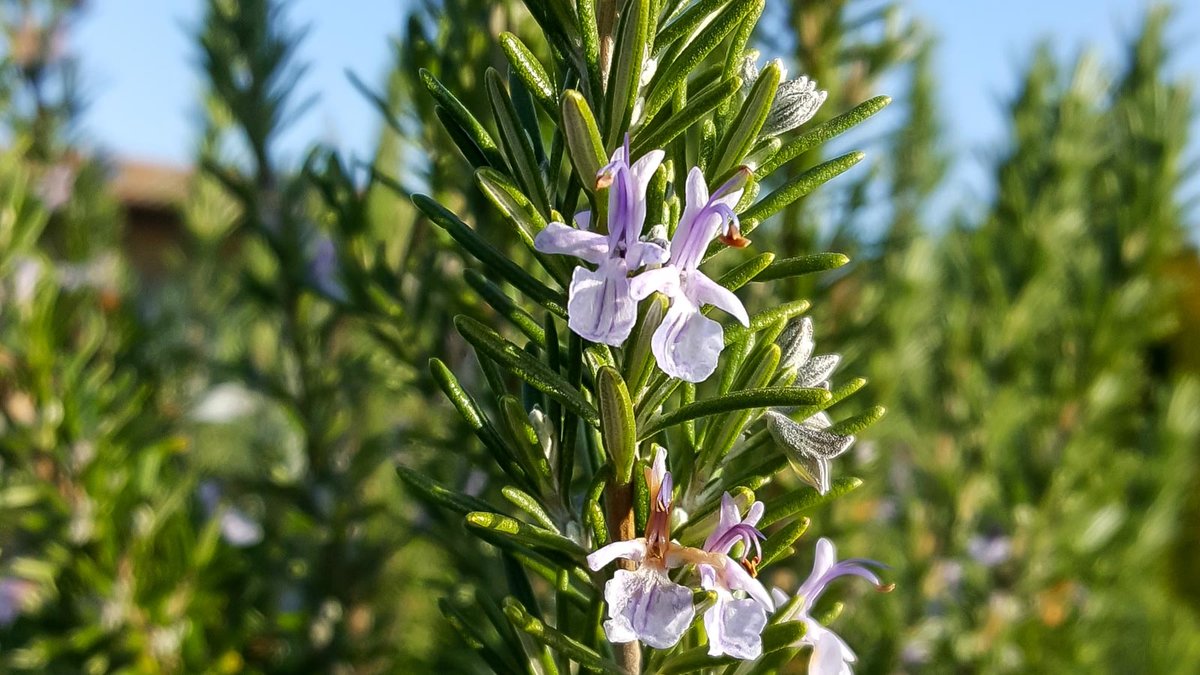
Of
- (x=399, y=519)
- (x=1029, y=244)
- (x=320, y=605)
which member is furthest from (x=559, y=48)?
(x=1029, y=244)

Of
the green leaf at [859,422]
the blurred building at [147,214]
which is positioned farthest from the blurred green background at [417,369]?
the blurred building at [147,214]

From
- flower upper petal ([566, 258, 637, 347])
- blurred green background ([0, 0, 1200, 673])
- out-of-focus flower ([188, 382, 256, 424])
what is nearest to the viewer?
flower upper petal ([566, 258, 637, 347])

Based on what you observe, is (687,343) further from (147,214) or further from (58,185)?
(147,214)

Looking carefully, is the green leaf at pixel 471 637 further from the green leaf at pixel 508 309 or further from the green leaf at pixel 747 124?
the green leaf at pixel 747 124

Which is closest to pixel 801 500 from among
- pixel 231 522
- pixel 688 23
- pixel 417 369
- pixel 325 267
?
pixel 688 23

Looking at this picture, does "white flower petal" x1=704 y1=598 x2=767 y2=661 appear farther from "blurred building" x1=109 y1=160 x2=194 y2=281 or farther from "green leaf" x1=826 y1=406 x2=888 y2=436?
"blurred building" x1=109 y1=160 x2=194 y2=281

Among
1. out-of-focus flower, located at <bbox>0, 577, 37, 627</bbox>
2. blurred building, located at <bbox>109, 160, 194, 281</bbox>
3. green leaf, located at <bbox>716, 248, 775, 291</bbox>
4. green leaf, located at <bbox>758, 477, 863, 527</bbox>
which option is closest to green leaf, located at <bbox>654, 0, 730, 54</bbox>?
green leaf, located at <bbox>716, 248, 775, 291</bbox>
